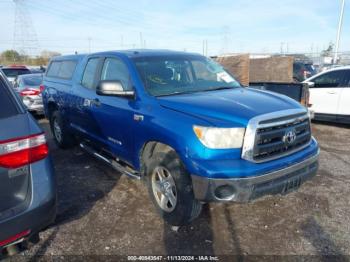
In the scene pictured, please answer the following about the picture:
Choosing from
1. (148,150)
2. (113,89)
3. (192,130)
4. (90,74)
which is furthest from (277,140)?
(90,74)

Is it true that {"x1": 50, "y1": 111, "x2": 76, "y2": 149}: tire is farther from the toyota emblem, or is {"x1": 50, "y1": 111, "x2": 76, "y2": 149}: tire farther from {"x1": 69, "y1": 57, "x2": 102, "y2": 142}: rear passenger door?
the toyota emblem

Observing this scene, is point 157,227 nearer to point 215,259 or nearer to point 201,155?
point 215,259

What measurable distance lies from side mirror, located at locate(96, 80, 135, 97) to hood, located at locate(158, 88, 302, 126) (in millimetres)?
465

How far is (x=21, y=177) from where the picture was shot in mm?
2299

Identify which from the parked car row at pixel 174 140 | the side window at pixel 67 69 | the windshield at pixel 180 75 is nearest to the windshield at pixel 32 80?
the side window at pixel 67 69

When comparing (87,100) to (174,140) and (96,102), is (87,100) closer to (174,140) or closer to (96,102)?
(96,102)

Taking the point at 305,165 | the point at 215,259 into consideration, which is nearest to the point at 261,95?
the point at 305,165

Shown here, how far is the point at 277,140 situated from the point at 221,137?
64 centimetres

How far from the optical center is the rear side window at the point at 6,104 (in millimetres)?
2391

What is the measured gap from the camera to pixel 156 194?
11.8ft

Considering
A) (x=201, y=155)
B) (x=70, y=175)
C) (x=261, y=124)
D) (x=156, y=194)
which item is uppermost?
(x=261, y=124)

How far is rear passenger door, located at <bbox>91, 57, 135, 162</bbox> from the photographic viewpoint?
3.81m

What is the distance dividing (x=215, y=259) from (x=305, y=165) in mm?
1385

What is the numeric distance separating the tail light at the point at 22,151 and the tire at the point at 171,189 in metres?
1.23
